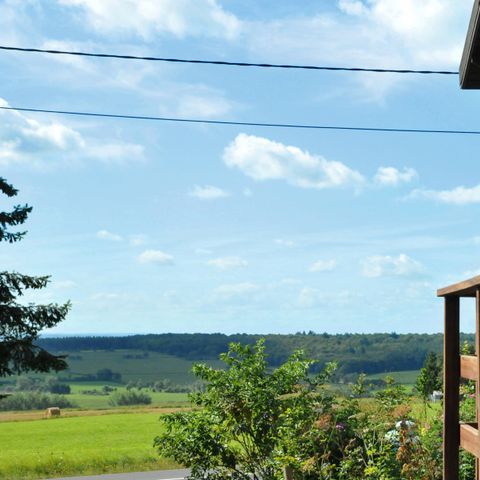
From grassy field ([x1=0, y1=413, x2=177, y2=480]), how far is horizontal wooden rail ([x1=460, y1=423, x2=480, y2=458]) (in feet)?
62.2

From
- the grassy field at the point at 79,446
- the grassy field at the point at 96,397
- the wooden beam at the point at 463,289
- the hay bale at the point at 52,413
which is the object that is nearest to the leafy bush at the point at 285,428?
the wooden beam at the point at 463,289

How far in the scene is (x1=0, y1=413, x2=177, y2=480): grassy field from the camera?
22891 mm

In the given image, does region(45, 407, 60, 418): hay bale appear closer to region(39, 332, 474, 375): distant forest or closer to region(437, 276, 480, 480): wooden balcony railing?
region(39, 332, 474, 375): distant forest

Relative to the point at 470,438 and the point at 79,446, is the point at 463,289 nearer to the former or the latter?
the point at 470,438

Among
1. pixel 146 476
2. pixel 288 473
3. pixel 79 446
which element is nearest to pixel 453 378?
pixel 288 473

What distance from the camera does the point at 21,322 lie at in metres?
15.1

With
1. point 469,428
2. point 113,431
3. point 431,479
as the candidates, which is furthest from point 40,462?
point 469,428

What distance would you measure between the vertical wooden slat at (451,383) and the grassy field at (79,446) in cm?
1878

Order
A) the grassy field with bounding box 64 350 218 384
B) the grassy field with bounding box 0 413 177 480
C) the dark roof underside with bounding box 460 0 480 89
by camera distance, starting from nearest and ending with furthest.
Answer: the dark roof underside with bounding box 460 0 480 89 → the grassy field with bounding box 0 413 177 480 → the grassy field with bounding box 64 350 218 384

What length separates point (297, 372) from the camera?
9.98 metres

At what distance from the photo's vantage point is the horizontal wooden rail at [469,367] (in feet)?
14.8

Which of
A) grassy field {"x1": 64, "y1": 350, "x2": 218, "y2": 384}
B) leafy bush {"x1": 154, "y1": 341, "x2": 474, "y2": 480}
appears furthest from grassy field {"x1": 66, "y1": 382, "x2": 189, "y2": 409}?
leafy bush {"x1": 154, "y1": 341, "x2": 474, "y2": 480}

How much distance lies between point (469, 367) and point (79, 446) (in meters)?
26.6

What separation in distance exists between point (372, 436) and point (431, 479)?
88cm
